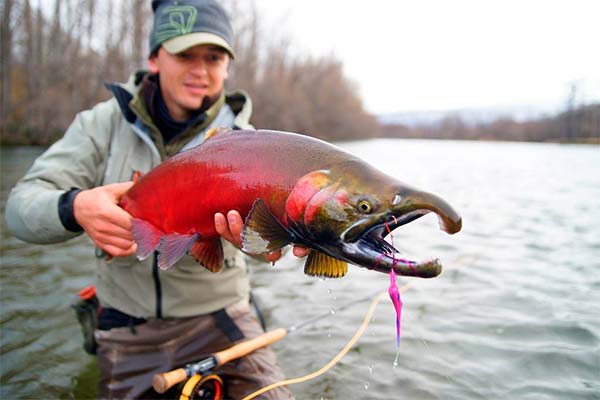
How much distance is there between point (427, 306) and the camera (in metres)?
5.07

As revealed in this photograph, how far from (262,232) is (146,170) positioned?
166 centimetres

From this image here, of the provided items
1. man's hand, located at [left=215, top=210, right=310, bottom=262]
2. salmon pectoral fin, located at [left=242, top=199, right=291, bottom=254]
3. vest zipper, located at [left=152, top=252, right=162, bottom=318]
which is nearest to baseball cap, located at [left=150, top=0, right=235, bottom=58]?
vest zipper, located at [left=152, top=252, right=162, bottom=318]

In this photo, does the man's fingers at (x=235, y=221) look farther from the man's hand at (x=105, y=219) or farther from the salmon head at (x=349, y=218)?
the man's hand at (x=105, y=219)

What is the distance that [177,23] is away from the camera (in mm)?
3053

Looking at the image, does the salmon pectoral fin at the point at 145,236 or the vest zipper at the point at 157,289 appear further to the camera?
the vest zipper at the point at 157,289

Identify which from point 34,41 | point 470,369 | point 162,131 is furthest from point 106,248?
point 34,41

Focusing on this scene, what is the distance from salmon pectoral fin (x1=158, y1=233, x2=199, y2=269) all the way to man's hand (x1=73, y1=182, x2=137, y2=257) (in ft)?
0.92

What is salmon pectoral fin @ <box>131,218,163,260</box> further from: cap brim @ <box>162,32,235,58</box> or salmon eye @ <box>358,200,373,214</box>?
cap brim @ <box>162,32,235,58</box>

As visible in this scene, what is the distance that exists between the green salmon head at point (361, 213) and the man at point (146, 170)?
1.46 meters

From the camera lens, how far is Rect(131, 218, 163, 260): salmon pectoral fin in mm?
2273

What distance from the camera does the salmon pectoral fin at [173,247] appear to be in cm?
207

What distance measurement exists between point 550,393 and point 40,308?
4526 mm

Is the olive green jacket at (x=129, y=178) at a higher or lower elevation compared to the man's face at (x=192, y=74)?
lower

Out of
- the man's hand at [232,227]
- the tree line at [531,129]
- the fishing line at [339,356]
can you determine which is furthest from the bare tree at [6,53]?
the tree line at [531,129]
